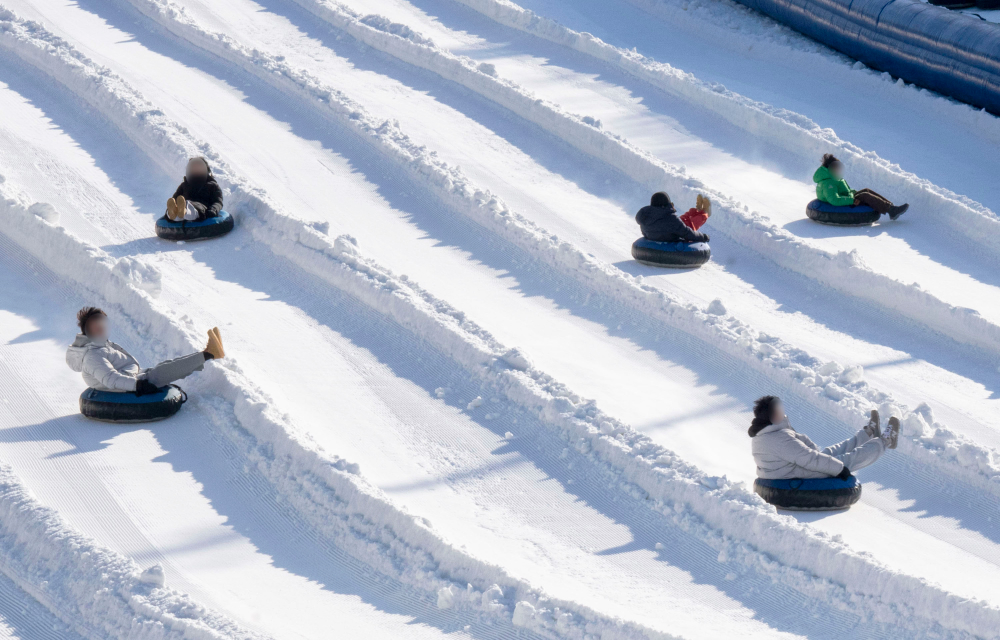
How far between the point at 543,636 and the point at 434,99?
940 cm

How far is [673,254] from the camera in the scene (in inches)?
402

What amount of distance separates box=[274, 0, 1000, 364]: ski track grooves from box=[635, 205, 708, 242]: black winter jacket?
0.82 m

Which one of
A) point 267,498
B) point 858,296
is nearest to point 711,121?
point 858,296

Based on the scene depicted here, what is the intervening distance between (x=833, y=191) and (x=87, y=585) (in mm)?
7823

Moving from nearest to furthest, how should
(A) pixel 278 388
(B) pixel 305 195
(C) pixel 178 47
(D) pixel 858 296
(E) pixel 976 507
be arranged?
(E) pixel 976 507 < (A) pixel 278 388 < (D) pixel 858 296 < (B) pixel 305 195 < (C) pixel 178 47

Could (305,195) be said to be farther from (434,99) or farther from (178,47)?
(178,47)

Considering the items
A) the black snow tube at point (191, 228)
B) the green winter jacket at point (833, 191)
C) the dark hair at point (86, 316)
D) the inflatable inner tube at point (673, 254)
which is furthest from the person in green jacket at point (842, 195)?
the dark hair at point (86, 316)

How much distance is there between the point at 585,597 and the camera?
20.1ft

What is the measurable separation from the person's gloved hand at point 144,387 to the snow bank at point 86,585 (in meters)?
1.09

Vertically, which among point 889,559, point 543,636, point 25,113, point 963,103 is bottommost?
point 25,113

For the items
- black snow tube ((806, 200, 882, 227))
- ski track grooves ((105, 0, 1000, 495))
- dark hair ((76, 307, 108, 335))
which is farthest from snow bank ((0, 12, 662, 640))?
black snow tube ((806, 200, 882, 227))

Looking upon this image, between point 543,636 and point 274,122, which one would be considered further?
point 274,122

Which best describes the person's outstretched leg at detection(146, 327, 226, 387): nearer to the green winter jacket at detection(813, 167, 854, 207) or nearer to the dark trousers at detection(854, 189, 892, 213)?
the green winter jacket at detection(813, 167, 854, 207)

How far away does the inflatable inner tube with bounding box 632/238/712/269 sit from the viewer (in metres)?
10.2
